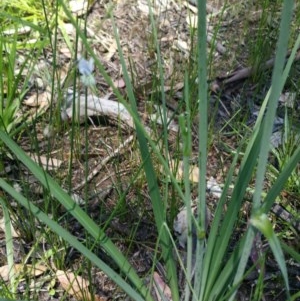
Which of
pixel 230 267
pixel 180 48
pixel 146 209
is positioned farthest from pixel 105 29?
pixel 230 267

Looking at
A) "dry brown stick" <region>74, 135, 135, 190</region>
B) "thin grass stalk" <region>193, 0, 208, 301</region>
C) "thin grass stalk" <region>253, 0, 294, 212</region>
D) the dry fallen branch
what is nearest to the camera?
"thin grass stalk" <region>253, 0, 294, 212</region>

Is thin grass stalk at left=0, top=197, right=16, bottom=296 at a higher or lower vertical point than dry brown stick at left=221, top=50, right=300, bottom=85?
lower

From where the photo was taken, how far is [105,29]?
2166mm

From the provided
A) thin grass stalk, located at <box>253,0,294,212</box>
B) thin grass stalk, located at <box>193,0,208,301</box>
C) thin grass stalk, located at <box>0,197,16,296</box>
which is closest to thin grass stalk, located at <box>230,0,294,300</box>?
thin grass stalk, located at <box>253,0,294,212</box>

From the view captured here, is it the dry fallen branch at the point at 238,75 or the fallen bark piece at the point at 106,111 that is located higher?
the dry fallen branch at the point at 238,75

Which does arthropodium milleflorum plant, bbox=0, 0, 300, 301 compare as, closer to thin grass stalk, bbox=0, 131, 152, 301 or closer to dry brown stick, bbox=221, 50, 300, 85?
thin grass stalk, bbox=0, 131, 152, 301

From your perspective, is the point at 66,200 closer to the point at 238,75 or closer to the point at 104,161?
the point at 104,161

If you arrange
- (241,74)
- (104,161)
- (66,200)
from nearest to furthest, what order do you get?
(66,200)
(104,161)
(241,74)

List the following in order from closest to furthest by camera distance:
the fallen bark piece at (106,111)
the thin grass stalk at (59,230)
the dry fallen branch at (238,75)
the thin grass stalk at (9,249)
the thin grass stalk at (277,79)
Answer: the thin grass stalk at (277,79) < the thin grass stalk at (59,230) < the thin grass stalk at (9,249) < the fallen bark piece at (106,111) < the dry fallen branch at (238,75)

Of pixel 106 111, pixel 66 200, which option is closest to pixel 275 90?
pixel 66 200

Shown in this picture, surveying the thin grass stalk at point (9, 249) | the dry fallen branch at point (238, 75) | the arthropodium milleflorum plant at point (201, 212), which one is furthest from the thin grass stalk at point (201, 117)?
the dry fallen branch at point (238, 75)

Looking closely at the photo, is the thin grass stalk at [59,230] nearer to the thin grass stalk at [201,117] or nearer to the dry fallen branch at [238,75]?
the thin grass stalk at [201,117]

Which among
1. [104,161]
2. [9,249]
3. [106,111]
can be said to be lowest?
[9,249]

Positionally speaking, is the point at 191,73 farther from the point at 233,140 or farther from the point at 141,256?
the point at 141,256
